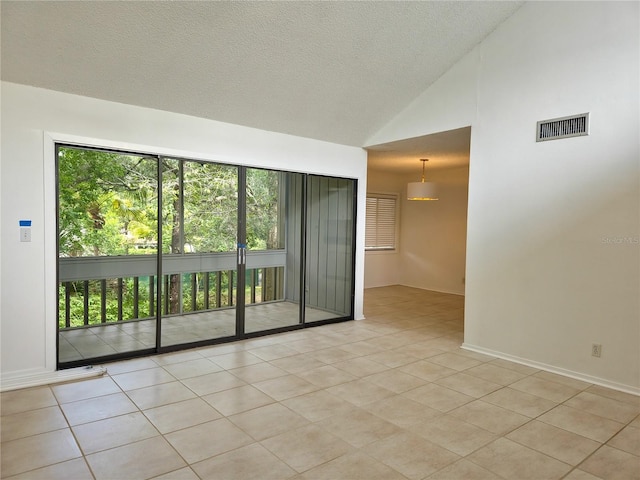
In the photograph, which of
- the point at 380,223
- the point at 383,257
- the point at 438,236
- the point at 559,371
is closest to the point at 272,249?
the point at 559,371

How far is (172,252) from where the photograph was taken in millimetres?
4402

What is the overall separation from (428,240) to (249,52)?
603cm

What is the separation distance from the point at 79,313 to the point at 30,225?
1.16 m

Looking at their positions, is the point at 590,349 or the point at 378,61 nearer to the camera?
the point at 590,349

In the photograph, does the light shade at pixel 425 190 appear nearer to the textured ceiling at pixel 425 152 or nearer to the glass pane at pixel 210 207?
the textured ceiling at pixel 425 152

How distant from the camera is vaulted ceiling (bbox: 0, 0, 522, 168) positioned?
3.07 metres

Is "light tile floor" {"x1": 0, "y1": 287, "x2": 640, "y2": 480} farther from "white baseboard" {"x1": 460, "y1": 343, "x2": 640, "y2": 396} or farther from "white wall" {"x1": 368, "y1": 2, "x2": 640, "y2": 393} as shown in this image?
"white wall" {"x1": 368, "y1": 2, "x2": 640, "y2": 393}

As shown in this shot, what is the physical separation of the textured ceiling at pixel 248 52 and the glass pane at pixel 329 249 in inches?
39.7

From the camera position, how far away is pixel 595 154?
12.0ft

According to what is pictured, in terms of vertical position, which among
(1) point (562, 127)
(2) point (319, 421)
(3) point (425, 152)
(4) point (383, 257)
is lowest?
(2) point (319, 421)

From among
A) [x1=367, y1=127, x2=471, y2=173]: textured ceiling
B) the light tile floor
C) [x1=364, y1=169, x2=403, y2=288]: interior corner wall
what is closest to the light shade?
[x1=367, y1=127, x2=471, y2=173]: textured ceiling

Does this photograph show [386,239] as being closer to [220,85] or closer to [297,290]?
[297,290]

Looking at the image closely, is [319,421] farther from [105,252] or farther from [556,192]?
[556,192]

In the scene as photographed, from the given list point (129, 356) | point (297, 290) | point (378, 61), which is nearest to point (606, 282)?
point (378, 61)
